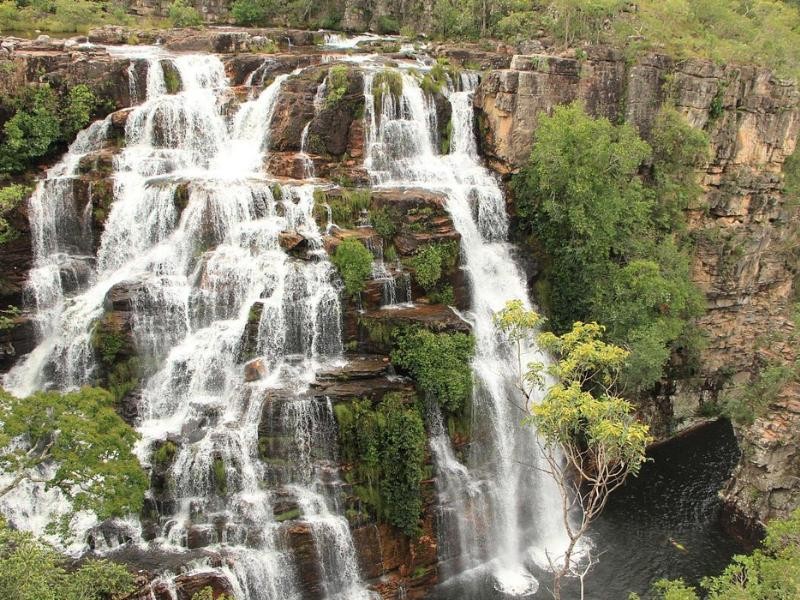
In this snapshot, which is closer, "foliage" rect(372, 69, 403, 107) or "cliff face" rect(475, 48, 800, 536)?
"foliage" rect(372, 69, 403, 107)

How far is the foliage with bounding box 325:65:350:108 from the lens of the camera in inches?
1083

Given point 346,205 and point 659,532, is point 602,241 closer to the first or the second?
point 346,205

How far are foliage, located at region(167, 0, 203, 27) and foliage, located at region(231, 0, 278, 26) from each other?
7.86ft

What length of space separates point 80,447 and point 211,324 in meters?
7.51

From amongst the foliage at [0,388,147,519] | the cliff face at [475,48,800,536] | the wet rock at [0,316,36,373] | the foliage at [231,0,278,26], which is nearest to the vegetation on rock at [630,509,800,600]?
the foliage at [0,388,147,519]

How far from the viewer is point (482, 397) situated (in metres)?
22.3

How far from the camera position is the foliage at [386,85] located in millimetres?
27953

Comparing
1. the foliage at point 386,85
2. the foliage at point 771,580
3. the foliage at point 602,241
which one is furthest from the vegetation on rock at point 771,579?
the foliage at point 386,85

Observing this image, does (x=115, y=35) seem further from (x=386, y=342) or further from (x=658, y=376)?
(x=658, y=376)

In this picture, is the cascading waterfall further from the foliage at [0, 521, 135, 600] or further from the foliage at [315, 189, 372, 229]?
the foliage at [0, 521, 135, 600]

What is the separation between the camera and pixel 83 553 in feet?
55.7

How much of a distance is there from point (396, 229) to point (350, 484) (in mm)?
9270

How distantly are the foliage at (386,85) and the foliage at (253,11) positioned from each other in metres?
16.4

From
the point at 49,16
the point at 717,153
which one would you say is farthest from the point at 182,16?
the point at 717,153
